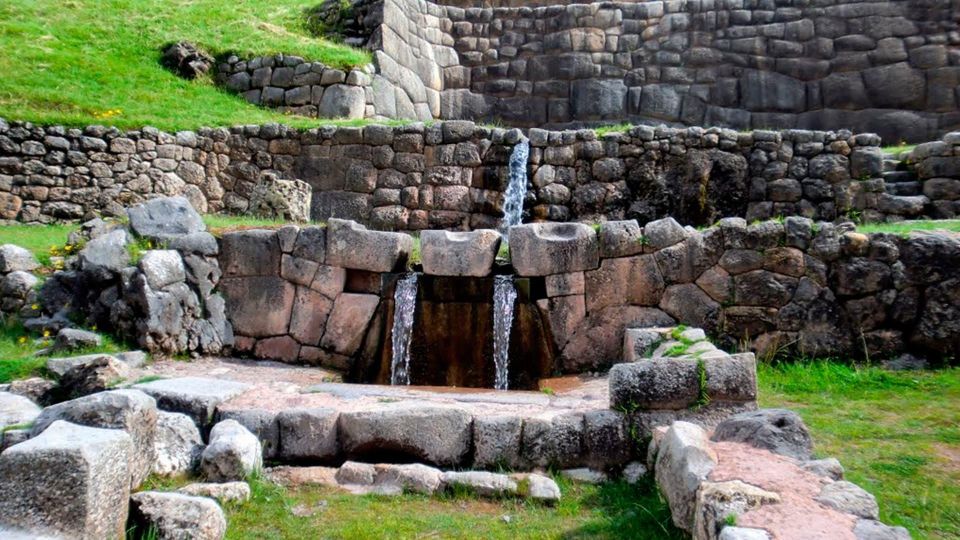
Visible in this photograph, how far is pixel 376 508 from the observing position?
524 cm

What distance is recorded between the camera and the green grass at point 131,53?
1455cm

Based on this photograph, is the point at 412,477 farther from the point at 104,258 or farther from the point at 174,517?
the point at 104,258

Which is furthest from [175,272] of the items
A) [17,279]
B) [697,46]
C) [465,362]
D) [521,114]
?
[697,46]

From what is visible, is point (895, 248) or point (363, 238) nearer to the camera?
point (895, 248)

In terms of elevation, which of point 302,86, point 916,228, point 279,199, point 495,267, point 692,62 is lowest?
point 495,267

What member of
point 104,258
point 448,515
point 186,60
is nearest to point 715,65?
point 186,60

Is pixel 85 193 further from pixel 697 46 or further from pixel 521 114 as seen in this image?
pixel 697 46

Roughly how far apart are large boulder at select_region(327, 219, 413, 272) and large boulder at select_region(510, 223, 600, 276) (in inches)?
56.2

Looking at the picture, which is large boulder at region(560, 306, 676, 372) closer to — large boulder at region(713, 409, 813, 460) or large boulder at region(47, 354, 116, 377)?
large boulder at region(713, 409, 813, 460)

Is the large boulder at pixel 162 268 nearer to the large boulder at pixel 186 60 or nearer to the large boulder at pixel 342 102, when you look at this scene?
the large boulder at pixel 342 102

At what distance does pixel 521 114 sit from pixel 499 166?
5.95m

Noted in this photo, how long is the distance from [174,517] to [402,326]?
519 cm

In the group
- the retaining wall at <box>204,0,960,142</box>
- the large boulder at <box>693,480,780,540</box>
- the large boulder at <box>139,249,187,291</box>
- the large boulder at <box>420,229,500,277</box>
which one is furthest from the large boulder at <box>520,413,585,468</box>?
the retaining wall at <box>204,0,960,142</box>

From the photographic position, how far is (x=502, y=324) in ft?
30.4
